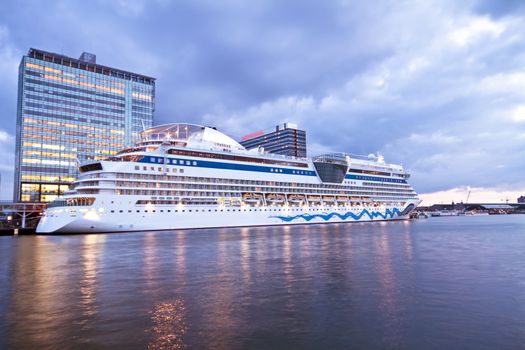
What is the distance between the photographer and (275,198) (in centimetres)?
8119

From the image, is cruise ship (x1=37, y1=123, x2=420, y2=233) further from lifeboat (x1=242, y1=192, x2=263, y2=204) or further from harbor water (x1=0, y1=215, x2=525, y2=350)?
harbor water (x1=0, y1=215, x2=525, y2=350)

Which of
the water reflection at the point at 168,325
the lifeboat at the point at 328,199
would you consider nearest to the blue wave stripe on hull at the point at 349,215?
the lifeboat at the point at 328,199

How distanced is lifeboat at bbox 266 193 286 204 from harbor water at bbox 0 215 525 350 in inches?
2070

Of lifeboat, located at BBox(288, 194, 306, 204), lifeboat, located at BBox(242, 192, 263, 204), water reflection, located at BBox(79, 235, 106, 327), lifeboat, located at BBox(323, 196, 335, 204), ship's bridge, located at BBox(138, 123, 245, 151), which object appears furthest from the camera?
lifeboat, located at BBox(323, 196, 335, 204)

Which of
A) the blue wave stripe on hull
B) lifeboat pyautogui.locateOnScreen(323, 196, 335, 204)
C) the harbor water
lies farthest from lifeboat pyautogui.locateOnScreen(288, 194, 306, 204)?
the harbor water

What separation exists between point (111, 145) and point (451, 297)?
13216 centimetres

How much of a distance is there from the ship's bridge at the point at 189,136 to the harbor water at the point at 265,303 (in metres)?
47.5

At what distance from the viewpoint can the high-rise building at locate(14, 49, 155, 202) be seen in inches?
4503

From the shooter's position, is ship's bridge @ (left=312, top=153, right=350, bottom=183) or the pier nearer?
the pier

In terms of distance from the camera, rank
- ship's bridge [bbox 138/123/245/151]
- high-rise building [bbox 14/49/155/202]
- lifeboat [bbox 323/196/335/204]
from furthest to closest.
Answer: high-rise building [bbox 14/49/155/202], lifeboat [bbox 323/196/335/204], ship's bridge [bbox 138/123/245/151]

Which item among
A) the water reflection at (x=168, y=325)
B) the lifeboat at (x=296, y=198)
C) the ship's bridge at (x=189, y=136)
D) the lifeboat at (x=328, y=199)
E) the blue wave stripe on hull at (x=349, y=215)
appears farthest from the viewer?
the lifeboat at (x=328, y=199)

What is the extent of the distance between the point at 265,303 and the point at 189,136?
65585 mm

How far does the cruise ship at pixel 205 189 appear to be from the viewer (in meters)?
57.2

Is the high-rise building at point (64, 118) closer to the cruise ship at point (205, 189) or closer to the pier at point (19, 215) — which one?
the pier at point (19, 215)
